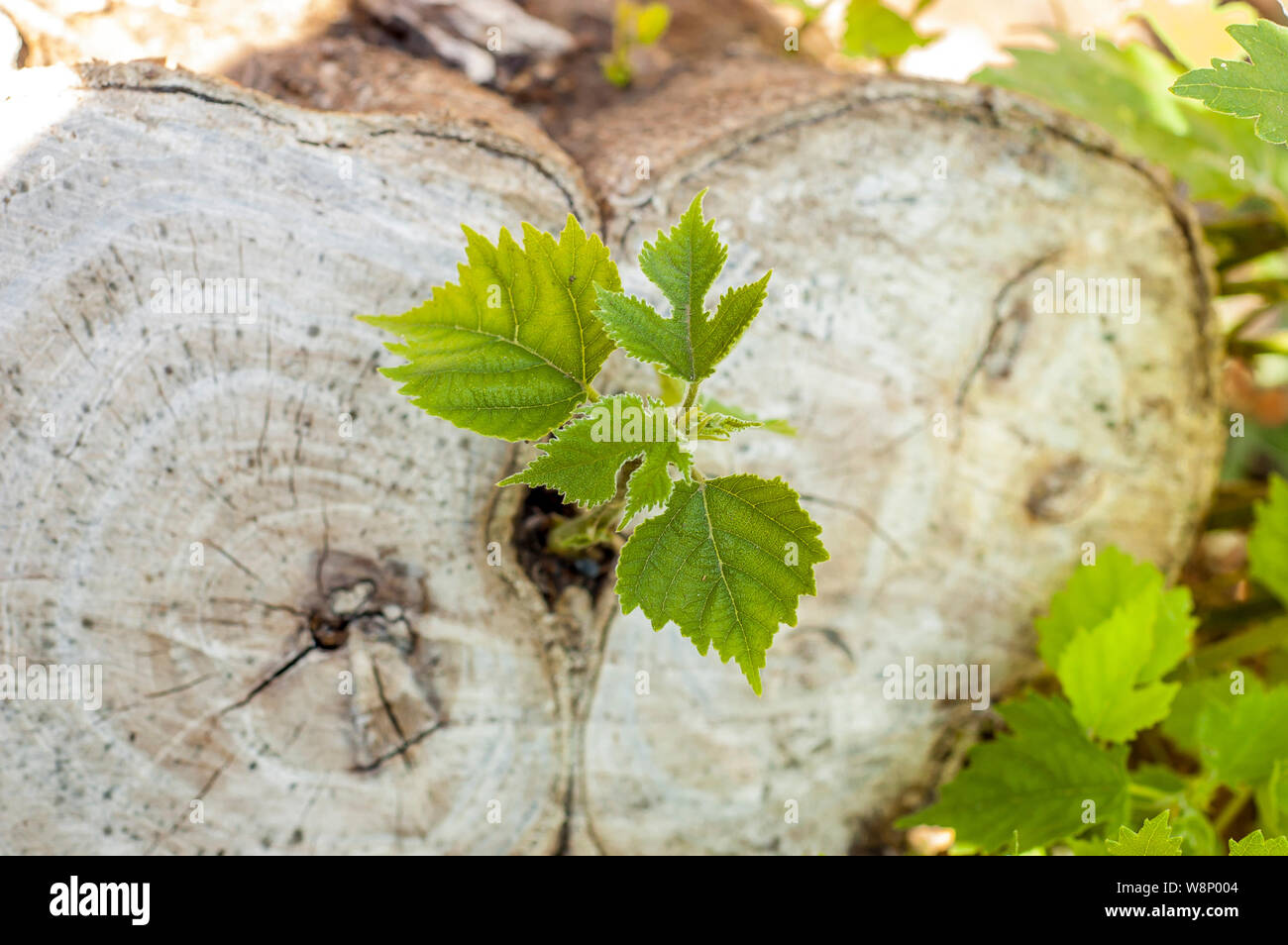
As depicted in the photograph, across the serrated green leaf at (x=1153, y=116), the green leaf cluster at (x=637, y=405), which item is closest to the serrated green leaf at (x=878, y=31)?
the serrated green leaf at (x=1153, y=116)

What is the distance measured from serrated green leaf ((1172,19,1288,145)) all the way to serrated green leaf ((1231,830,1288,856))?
0.85 meters

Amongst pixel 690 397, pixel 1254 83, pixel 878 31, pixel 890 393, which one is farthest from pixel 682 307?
pixel 878 31

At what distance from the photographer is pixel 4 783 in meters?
1.23

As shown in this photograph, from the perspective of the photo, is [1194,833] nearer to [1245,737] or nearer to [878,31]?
[1245,737]

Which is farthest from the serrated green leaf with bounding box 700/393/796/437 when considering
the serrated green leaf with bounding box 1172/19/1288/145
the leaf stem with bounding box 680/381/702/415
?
the serrated green leaf with bounding box 1172/19/1288/145

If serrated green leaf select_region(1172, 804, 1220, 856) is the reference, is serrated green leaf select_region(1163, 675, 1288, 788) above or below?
above

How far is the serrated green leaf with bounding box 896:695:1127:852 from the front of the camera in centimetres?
138

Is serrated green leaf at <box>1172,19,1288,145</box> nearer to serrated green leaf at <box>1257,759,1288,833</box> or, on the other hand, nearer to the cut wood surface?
the cut wood surface

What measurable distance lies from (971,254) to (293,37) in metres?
1.18

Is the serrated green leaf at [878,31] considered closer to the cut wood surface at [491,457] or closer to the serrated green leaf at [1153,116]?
the serrated green leaf at [1153,116]

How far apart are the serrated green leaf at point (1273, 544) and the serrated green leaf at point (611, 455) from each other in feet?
4.55

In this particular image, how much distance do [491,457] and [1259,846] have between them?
3.68ft

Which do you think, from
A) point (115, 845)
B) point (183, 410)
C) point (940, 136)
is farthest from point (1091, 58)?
point (115, 845)
